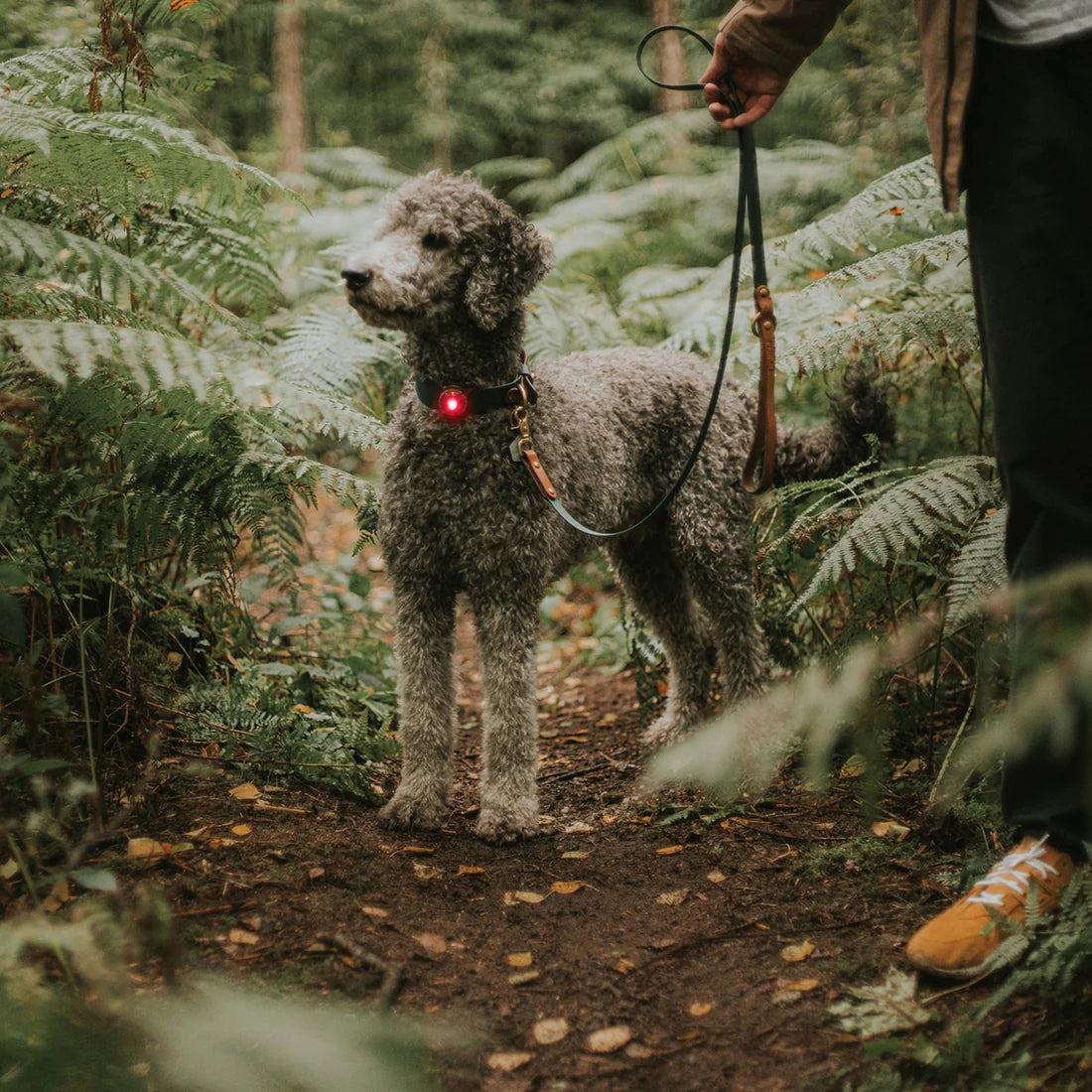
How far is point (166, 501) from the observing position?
3141 millimetres

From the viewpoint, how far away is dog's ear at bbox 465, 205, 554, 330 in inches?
130

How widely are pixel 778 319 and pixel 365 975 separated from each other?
352 centimetres

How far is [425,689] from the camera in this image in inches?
137

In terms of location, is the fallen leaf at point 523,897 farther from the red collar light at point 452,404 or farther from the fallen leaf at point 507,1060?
the red collar light at point 452,404

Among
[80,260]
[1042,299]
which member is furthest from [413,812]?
[1042,299]

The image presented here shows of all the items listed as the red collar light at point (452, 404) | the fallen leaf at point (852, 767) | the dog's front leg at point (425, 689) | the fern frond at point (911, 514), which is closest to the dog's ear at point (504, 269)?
the red collar light at point (452, 404)

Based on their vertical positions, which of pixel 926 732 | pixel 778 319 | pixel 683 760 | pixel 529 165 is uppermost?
pixel 529 165

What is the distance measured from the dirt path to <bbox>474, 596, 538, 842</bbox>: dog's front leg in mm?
191

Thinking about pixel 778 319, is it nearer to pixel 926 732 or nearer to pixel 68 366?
pixel 926 732

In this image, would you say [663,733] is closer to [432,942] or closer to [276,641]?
[276,641]

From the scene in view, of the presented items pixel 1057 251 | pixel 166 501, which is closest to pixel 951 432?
pixel 1057 251

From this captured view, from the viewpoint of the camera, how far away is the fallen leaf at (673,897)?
2859 mm

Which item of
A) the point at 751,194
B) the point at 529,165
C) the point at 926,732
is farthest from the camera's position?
the point at 529,165

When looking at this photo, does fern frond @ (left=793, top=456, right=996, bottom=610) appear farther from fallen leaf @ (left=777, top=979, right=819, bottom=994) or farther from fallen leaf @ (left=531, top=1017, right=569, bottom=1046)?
fallen leaf @ (left=531, top=1017, right=569, bottom=1046)
